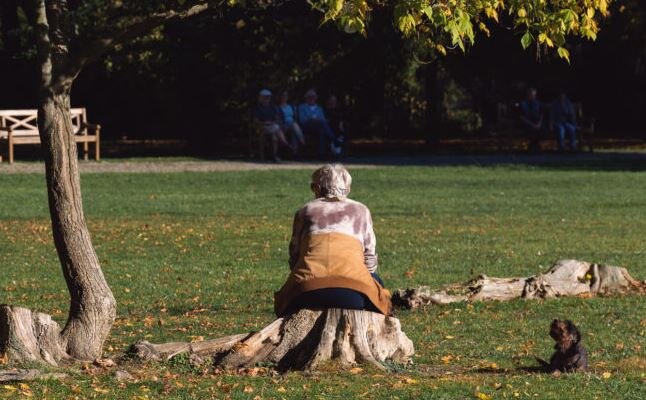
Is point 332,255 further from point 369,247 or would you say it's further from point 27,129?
point 27,129

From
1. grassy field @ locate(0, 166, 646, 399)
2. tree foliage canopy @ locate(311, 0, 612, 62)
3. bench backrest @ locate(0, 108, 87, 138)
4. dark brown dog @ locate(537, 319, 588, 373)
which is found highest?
tree foliage canopy @ locate(311, 0, 612, 62)

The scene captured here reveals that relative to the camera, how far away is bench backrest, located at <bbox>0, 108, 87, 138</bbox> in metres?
33.6

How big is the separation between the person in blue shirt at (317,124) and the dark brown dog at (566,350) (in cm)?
2582

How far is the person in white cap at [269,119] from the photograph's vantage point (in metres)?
33.8

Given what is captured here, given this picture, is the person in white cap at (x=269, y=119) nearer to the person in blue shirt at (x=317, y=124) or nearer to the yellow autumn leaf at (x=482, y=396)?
the person in blue shirt at (x=317, y=124)

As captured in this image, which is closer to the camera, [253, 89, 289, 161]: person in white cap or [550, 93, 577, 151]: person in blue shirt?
[253, 89, 289, 161]: person in white cap

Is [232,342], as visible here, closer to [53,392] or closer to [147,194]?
[53,392]

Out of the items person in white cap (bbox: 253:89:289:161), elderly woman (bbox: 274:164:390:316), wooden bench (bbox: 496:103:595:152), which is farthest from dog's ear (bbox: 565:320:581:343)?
wooden bench (bbox: 496:103:595:152)

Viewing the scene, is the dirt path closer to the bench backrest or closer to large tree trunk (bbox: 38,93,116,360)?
the bench backrest

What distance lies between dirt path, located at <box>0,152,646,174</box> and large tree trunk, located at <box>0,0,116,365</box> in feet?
69.8

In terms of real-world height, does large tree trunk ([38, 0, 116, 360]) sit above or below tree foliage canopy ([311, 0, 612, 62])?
below

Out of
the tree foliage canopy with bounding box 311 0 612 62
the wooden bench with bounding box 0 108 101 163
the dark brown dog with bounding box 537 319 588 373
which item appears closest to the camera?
the tree foliage canopy with bounding box 311 0 612 62

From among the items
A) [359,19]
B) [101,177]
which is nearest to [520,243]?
[359,19]

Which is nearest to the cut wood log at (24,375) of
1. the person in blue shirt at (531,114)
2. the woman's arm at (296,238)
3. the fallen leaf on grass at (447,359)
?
the woman's arm at (296,238)
